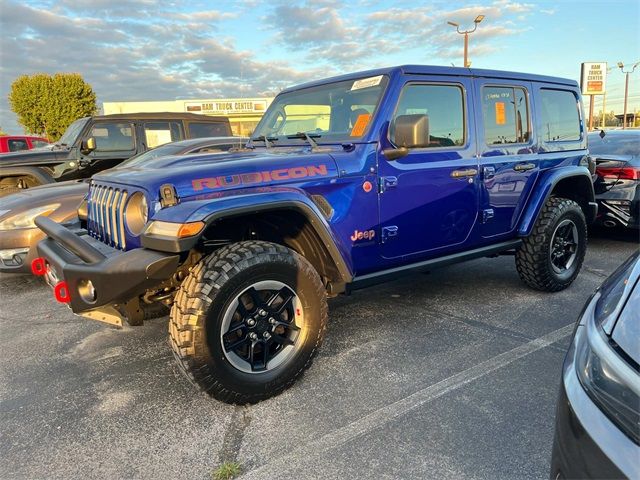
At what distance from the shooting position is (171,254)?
7.41 ft

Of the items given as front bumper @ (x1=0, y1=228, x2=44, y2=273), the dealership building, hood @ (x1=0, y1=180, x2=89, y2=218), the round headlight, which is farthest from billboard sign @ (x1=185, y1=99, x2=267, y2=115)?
the round headlight

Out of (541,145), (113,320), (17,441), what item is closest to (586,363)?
(113,320)

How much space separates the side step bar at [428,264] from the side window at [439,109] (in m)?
0.85

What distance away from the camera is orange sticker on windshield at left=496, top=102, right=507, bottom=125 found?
3773mm

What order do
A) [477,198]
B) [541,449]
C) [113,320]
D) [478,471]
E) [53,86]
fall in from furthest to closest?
[53,86]
[477,198]
[113,320]
[541,449]
[478,471]

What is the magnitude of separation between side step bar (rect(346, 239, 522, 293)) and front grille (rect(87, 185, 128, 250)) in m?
1.44

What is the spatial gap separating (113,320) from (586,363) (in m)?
2.36

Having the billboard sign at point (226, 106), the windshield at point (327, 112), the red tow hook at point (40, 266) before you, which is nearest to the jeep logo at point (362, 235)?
the windshield at point (327, 112)

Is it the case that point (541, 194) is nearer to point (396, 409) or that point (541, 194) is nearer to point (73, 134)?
point (396, 409)

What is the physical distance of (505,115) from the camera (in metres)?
3.84

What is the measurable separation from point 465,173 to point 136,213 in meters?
2.32

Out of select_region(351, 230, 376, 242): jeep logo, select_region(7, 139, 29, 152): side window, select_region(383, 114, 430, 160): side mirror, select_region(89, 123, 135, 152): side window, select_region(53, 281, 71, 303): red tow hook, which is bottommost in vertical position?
select_region(53, 281, 71, 303): red tow hook

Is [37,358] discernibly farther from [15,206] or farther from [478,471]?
[478,471]

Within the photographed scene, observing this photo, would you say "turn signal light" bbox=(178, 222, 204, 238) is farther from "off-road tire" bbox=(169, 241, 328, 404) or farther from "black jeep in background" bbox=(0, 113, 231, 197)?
"black jeep in background" bbox=(0, 113, 231, 197)
